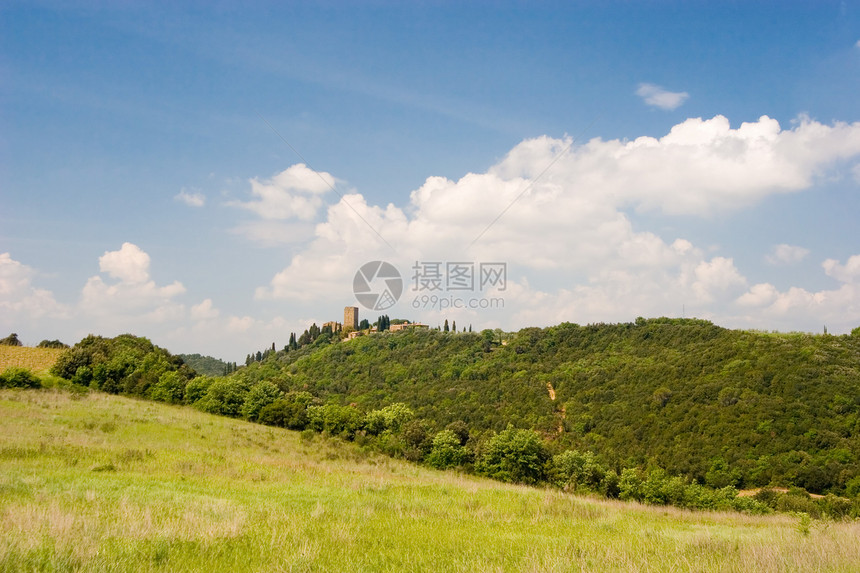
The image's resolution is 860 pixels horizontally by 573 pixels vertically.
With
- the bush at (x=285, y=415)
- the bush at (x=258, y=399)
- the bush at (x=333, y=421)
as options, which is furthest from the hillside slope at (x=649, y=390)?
the bush at (x=333, y=421)

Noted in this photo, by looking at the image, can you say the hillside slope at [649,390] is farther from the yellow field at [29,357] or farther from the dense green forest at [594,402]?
the yellow field at [29,357]

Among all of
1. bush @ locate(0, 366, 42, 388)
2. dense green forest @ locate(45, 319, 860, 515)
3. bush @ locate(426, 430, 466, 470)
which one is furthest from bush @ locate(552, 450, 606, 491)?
bush @ locate(0, 366, 42, 388)

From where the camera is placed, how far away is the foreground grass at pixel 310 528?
244 inches

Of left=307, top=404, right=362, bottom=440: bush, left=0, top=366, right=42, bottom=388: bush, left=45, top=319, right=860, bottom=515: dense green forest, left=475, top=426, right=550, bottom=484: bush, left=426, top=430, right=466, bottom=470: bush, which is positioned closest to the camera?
left=475, top=426, right=550, bottom=484: bush

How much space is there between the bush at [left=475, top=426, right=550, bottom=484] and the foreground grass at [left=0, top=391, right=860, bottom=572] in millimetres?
23128

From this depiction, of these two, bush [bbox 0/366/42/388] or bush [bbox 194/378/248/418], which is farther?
bush [bbox 194/378/248/418]

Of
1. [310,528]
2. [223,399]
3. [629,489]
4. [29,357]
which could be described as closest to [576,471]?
[629,489]

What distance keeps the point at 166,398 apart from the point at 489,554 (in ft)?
A: 162

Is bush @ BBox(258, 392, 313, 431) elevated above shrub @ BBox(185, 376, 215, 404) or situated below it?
below

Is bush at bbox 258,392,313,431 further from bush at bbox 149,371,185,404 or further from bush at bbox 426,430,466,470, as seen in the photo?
bush at bbox 426,430,466,470

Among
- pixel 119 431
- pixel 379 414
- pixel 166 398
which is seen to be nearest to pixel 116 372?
pixel 166 398

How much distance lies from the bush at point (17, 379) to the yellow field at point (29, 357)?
25.3 ft

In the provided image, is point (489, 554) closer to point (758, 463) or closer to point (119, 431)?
point (119, 431)

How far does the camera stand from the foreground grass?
621cm
